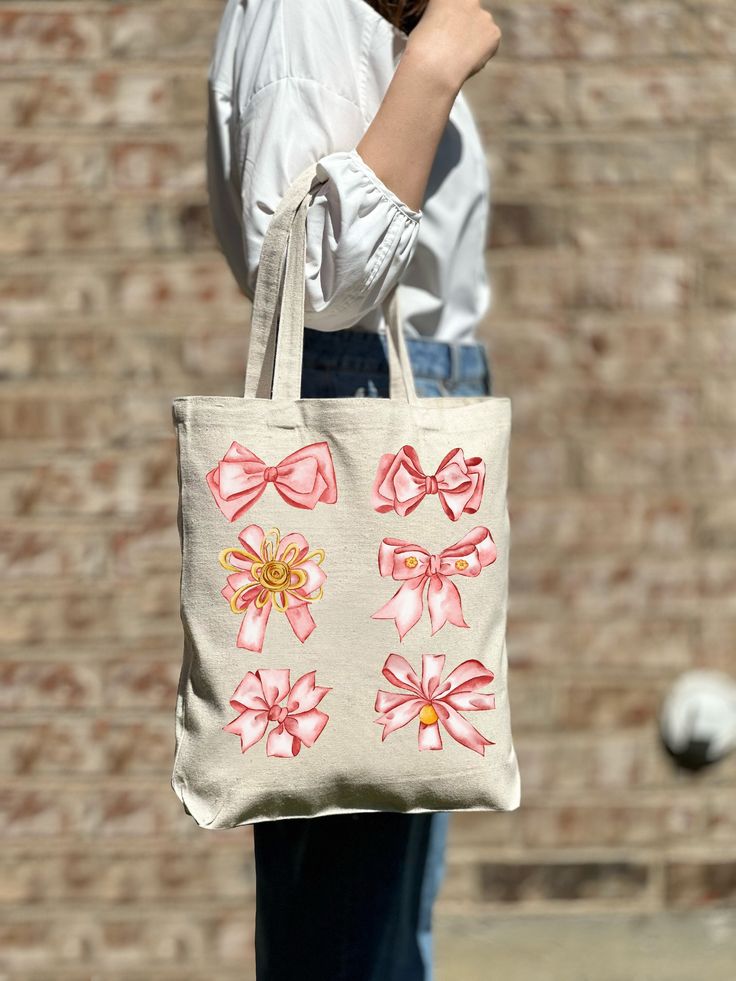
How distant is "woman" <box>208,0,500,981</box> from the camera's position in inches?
50.7

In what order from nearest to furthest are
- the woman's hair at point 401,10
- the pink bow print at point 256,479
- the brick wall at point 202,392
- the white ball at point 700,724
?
the pink bow print at point 256,479, the woman's hair at point 401,10, the white ball at point 700,724, the brick wall at point 202,392

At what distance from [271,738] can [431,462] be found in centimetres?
34

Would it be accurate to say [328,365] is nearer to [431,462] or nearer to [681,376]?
[431,462]

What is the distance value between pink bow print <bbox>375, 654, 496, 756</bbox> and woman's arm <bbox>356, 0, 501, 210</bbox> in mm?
499

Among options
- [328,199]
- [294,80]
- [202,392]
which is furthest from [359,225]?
[202,392]

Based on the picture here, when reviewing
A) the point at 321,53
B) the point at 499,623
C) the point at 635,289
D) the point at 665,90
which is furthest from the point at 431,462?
the point at 665,90

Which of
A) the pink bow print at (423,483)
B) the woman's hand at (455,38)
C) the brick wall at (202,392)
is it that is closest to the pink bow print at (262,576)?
the pink bow print at (423,483)

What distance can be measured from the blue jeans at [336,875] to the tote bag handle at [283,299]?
13cm

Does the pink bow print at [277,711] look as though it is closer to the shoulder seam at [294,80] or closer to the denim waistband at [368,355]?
the denim waistband at [368,355]

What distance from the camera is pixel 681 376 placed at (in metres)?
2.70

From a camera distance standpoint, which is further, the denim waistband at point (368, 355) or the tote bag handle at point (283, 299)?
the denim waistband at point (368, 355)

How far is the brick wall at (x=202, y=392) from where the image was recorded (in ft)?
8.69

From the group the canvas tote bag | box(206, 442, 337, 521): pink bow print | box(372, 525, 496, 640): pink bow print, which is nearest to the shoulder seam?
the canvas tote bag

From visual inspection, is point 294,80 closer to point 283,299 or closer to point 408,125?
point 408,125
